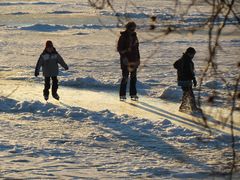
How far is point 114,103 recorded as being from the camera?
43.5 ft

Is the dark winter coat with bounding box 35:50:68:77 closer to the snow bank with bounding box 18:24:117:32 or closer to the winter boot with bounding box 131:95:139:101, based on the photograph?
the winter boot with bounding box 131:95:139:101

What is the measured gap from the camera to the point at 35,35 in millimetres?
32312

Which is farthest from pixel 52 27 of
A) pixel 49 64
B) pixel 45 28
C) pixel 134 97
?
pixel 134 97

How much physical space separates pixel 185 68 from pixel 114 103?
1.74 m

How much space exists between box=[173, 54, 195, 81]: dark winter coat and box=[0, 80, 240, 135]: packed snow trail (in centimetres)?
63

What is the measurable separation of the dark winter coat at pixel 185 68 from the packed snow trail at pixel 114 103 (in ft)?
2.08

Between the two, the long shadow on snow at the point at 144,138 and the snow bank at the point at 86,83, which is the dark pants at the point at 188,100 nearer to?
the long shadow on snow at the point at 144,138

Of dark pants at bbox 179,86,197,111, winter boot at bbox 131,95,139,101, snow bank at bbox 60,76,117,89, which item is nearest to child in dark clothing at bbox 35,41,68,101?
winter boot at bbox 131,95,139,101

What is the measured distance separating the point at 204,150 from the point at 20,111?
4235mm

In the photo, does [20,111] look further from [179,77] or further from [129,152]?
[129,152]

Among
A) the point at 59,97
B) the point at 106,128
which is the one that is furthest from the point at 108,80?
the point at 106,128

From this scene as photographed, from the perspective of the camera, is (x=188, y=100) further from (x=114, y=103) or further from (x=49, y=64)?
(x=49, y=64)

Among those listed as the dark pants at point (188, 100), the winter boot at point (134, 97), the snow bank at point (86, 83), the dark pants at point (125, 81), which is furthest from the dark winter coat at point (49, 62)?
the dark pants at point (188, 100)

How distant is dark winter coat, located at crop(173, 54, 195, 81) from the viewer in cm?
1221
